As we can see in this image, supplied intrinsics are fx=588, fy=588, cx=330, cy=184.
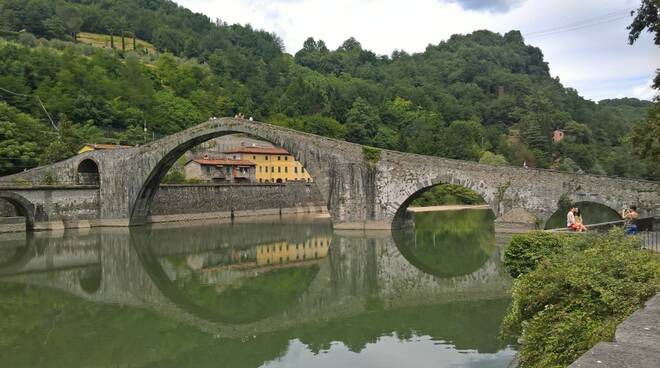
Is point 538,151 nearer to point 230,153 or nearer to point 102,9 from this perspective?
point 230,153

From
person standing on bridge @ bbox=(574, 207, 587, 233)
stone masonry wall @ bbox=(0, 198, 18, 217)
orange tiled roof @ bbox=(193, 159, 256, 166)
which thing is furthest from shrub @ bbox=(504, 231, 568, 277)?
orange tiled roof @ bbox=(193, 159, 256, 166)

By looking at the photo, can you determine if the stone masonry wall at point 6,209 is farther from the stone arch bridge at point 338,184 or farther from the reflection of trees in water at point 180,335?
the reflection of trees in water at point 180,335

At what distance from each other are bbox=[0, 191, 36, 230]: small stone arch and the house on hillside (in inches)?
738

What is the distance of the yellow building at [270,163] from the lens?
6138cm

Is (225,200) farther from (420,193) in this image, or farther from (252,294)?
(252,294)

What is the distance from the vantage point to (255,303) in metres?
15.4

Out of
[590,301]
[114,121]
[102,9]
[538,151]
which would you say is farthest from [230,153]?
[102,9]

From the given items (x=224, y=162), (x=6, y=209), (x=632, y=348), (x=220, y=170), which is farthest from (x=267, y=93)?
(x=632, y=348)

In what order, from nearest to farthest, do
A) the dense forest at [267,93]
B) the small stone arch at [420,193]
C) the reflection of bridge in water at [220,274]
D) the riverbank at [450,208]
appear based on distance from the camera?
the reflection of bridge in water at [220,274]
the small stone arch at [420,193]
the riverbank at [450,208]
the dense forest at [267,93]

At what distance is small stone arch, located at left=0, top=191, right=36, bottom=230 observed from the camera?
32812 millimetres

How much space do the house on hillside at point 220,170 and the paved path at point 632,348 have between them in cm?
4869

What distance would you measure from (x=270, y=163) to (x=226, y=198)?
2043 centimetres

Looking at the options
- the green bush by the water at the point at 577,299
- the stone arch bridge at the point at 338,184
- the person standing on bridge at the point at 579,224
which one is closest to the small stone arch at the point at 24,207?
the stone arch bridge at the point at 338,184

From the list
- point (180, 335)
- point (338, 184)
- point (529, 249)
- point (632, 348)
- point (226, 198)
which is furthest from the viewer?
point (226, 198)
